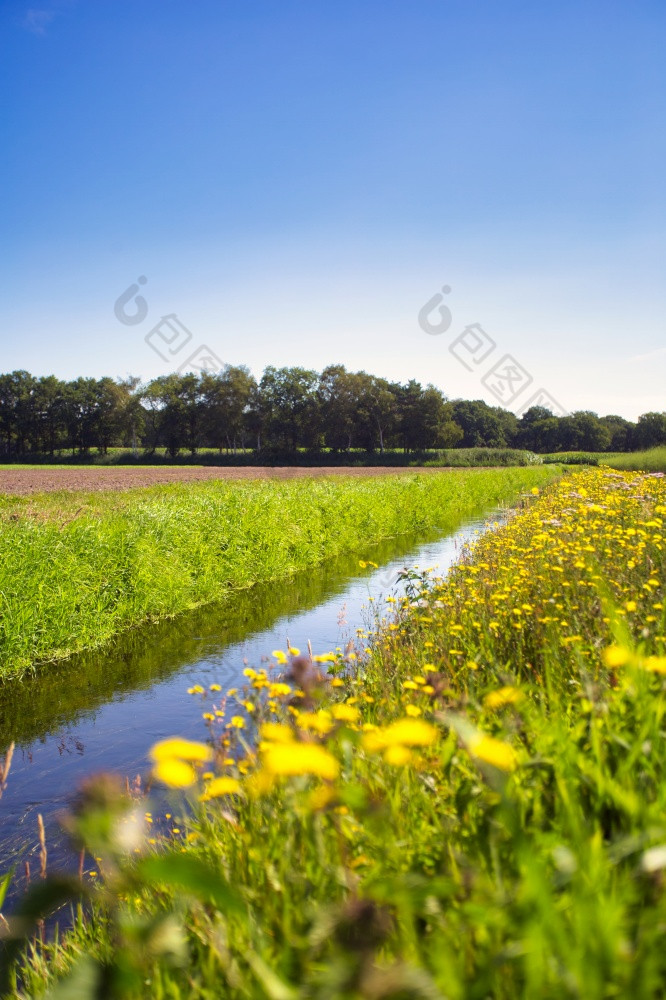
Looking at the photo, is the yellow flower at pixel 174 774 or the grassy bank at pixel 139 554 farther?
the grassy bank at pixel 139 554

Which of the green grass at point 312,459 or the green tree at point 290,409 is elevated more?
the green tree at point 290,409

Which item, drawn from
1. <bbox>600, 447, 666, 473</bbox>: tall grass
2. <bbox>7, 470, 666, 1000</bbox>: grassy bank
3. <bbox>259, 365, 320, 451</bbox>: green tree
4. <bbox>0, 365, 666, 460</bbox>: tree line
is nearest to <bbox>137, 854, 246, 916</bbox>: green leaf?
<bbox>7, 470, 666, 1000</bbox>: grassy bank

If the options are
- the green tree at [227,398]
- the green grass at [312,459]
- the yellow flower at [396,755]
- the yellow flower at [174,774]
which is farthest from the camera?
the green tree at [227,398]

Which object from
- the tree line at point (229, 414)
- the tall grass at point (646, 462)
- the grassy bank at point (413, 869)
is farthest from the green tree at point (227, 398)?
the grassy bank at point (413, 869)

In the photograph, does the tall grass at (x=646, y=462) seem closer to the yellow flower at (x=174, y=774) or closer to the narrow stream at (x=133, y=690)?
the narrow stream at (x=133, y=690)

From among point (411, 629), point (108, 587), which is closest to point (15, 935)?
point (411, 629)

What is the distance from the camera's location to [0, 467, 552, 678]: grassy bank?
771 cm

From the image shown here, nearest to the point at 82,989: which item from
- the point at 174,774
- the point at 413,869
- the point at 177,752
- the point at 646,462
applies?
the point at 174,774

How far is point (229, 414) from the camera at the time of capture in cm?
7688

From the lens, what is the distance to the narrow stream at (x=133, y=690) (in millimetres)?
4895

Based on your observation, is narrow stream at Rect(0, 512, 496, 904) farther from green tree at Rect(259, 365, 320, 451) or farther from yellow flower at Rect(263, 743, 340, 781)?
green tree at Rect(259, 365, 320, 451)

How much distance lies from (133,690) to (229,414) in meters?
71.6

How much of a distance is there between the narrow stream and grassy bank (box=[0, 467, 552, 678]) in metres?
0.38

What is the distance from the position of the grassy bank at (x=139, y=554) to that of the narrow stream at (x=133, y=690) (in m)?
0.38
